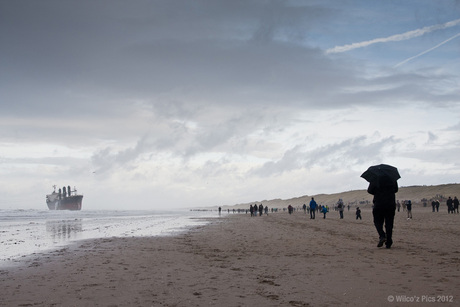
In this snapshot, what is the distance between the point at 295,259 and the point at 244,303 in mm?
4829

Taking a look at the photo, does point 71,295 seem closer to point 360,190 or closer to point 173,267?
point 173,267

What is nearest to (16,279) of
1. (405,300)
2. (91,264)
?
(91,264)

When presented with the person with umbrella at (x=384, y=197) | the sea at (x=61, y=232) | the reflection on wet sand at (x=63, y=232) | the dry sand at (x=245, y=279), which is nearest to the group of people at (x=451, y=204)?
the sea at (x=61, y=232)

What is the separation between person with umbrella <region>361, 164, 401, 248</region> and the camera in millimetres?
12344

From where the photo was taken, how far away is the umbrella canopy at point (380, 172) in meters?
12.7

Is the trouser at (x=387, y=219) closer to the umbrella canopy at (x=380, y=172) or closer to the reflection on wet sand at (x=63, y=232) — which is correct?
the umbrella canopy at (x=380, y=172)

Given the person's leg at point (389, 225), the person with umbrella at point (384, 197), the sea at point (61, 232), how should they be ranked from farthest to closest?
the sea at point (61, 232)
the person with umbrella at point (384, 197)
the person's leg at point (389, 225)

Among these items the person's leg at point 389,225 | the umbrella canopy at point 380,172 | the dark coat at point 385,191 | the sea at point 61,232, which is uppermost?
the umbrella canopy at point 380,172

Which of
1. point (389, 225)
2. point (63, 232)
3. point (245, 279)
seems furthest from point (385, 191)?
point (63, 232)

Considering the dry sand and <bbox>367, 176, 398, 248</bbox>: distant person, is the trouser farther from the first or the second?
the dry sand

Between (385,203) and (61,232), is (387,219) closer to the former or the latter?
(385,203)

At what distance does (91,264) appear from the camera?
10.8 meters

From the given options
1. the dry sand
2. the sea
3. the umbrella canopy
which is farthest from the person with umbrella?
the sea

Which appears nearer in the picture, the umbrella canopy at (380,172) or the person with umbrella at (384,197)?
the person with umbrella at (384,197)
